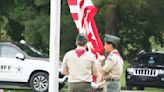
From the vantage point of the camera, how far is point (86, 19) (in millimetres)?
10195

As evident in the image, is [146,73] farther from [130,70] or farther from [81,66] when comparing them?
[81,66]

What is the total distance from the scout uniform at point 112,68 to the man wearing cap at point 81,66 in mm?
854

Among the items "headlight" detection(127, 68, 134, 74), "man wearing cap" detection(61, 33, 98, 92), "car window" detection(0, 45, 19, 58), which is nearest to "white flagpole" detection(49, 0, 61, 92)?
"man wearing cap" detection(61, 33, 98, 92)

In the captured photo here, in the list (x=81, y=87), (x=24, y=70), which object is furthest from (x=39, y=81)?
(x=81, y=87)

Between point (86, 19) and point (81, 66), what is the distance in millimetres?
1076

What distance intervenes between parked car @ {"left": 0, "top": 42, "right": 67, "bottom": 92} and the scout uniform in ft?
27.6

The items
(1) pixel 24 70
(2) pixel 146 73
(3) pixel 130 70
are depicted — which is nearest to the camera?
(1) pixel 24 70

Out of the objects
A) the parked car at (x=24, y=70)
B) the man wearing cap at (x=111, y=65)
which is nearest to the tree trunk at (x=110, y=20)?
the parked car at (x=24, y=70)

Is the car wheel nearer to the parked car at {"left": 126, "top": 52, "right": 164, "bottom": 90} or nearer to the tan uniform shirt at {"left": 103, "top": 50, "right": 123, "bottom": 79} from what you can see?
the parked car at {"left": 126, "top": 52, "right": 164, "bottom": 90}

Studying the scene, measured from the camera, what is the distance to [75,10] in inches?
387

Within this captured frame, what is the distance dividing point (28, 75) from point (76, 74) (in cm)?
990

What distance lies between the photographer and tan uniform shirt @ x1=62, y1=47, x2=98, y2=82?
9.47 meters

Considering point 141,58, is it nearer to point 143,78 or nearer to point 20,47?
point 143,78

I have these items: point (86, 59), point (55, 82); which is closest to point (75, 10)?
point (86, 59)
